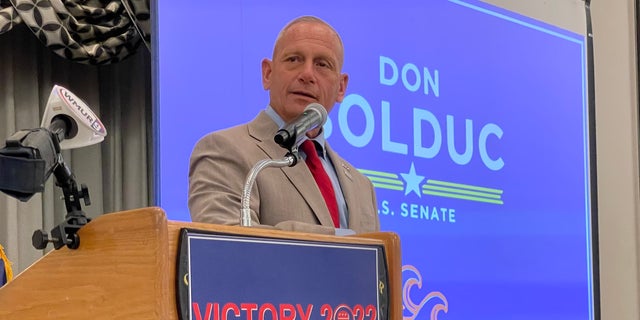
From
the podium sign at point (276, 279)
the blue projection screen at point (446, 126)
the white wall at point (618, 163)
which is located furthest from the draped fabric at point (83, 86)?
the white wall at point (618, 163)

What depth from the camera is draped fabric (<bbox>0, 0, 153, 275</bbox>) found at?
102 inches

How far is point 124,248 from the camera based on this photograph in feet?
3.83

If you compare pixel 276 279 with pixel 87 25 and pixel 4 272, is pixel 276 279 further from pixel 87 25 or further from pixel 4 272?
pixel 87 25

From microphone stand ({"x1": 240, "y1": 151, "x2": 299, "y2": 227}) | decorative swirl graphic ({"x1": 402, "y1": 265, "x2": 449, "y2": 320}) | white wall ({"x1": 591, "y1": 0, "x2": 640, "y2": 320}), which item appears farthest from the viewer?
white wall ({"x1": 591, "y1": 0, "x2": 640, "y2": 320})

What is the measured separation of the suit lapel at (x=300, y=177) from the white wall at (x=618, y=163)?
107 inches

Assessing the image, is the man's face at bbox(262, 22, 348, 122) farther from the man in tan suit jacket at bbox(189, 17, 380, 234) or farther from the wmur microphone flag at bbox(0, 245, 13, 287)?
the wmur microphone flag at bbox(0, 245, 13, 287)

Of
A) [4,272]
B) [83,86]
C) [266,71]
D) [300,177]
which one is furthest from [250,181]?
[83,86]

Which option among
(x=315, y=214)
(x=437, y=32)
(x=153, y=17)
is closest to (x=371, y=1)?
(x=437, y=32)

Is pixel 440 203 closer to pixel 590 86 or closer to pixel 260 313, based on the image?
pixel 590 86

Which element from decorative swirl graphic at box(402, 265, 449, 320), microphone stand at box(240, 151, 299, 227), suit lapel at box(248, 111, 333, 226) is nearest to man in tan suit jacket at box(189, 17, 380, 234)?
suit lapel at box(248, 111, 333, 226)

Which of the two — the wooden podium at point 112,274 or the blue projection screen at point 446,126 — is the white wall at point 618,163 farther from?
the wooden podium at point 112,274

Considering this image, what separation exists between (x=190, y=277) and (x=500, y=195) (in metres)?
2.41

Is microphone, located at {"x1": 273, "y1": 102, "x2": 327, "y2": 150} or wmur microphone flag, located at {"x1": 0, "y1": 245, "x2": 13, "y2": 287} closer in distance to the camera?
microphone, located at {"x1": 273, "y1": 102, "x2": 327, "y2": 150}

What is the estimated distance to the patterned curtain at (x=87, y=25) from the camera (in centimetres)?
254
